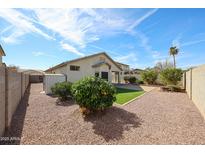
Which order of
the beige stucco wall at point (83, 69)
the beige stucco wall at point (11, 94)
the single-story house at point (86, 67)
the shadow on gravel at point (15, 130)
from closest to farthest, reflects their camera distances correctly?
the shadow on gravel at point (15, 130)
the beige stucco wall at point (11, 94)
the beige stucco wall at point (83, 69)
the single-story house at point (86, 67)

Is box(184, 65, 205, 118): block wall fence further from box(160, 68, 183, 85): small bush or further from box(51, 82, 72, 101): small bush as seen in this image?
box(160, 68, 183, 85): small bush

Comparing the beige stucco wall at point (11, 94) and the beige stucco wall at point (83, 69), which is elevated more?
the beige stucco wall at point (83, 69)

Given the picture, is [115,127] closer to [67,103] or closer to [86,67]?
[67,103]

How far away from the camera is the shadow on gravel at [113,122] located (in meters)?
5.94

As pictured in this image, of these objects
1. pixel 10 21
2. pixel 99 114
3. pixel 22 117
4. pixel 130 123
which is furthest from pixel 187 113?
pixel 10 21

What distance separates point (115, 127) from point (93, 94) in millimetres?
1823

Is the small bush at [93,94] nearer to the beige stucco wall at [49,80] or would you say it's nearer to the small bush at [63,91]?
the small bush at [63,91]

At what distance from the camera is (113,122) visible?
6848mm

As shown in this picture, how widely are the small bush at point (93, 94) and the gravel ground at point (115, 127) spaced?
50 centimetres

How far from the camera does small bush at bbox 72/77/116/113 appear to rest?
7.35 m

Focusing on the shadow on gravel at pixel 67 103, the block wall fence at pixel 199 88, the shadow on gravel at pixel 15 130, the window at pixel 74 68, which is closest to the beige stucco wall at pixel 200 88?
the block wall fence at pixel 199 88

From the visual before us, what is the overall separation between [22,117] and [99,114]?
3.82 m
